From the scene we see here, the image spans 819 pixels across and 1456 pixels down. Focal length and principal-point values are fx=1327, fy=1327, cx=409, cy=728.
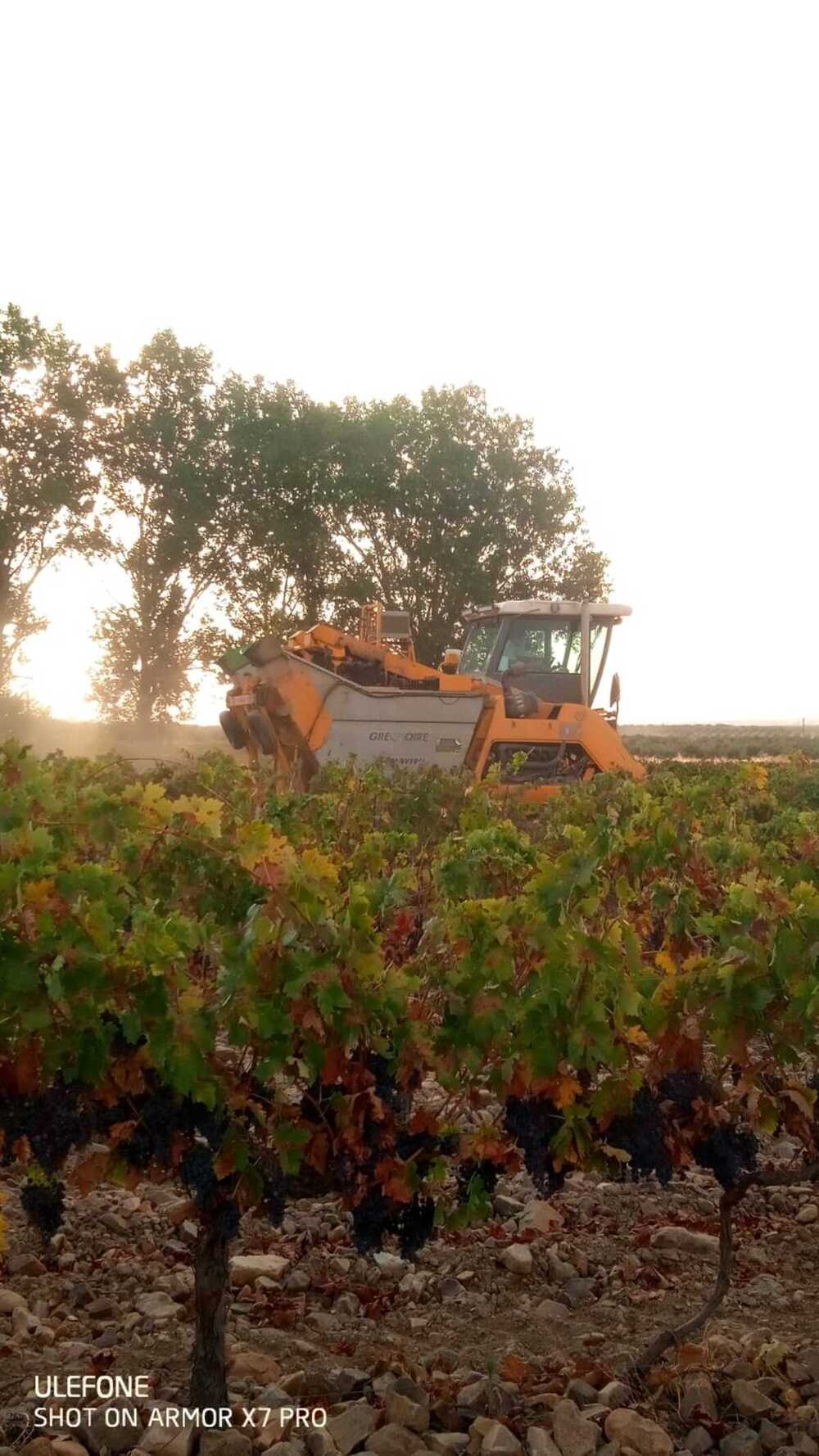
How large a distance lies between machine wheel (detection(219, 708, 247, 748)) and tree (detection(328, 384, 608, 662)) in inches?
781

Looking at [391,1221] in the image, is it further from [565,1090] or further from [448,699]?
[448,699]

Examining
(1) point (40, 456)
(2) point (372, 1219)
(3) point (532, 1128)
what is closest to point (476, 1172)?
(3) point (532, 1128)

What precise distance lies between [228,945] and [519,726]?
13.3 metres

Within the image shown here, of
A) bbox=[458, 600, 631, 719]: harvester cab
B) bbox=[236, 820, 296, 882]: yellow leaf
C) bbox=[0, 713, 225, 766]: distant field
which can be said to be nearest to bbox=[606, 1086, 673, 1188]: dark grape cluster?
bbox=[236, 820, 296, 882]: yellow leaf

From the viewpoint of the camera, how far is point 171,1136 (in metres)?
3.53

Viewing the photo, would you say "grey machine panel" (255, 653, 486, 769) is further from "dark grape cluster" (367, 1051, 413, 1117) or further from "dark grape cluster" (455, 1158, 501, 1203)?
"dark grape cluster" (367, 1051, 413, 1117)

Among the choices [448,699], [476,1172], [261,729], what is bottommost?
[476,1172]

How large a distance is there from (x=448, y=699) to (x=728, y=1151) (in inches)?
472

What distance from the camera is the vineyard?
3.50 meters

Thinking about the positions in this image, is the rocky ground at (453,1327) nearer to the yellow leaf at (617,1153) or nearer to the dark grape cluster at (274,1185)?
the dark grape cluster at (274,1185)

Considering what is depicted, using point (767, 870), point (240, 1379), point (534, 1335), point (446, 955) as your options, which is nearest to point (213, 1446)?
Result: point (240, 1379)

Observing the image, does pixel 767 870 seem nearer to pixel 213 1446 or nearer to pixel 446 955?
pixel 446 955

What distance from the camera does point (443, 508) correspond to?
116 ft

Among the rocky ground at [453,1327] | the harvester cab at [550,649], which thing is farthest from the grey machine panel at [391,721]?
the rocky ground at [453,1327]
